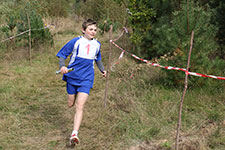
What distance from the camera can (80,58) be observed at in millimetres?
3580

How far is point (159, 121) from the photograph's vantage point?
4039 millimetres

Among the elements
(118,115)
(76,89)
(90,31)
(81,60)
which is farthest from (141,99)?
(90,31)

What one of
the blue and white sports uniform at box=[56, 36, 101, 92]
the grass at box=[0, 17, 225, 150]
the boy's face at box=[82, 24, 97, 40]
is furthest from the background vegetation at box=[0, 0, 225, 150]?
the boy's face at box=[82, 24, 97, 40]

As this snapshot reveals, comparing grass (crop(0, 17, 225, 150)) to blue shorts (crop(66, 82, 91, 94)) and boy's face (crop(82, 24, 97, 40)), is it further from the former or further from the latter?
boy's face (crop(82, 24, 97, 40))

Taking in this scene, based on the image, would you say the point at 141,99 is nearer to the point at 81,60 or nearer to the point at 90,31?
the point at 81,60

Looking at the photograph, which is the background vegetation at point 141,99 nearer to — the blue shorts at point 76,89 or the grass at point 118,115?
the grass at point 118,115

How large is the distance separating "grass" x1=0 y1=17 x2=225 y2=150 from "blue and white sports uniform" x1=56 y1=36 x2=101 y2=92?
2.88 feet

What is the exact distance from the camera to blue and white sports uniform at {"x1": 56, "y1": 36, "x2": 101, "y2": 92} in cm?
358

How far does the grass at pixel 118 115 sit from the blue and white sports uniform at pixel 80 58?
2.88ft

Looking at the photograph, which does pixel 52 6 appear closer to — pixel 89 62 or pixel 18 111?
pixel 18 111

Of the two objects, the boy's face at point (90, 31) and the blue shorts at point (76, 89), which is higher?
the boy's face at point (90, 31)

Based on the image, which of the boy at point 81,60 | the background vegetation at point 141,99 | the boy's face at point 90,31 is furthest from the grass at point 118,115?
the boy's face at point 90,31

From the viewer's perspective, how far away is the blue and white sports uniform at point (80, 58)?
358cm

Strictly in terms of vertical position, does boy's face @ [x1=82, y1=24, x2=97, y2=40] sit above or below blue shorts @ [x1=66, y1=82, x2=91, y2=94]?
above
